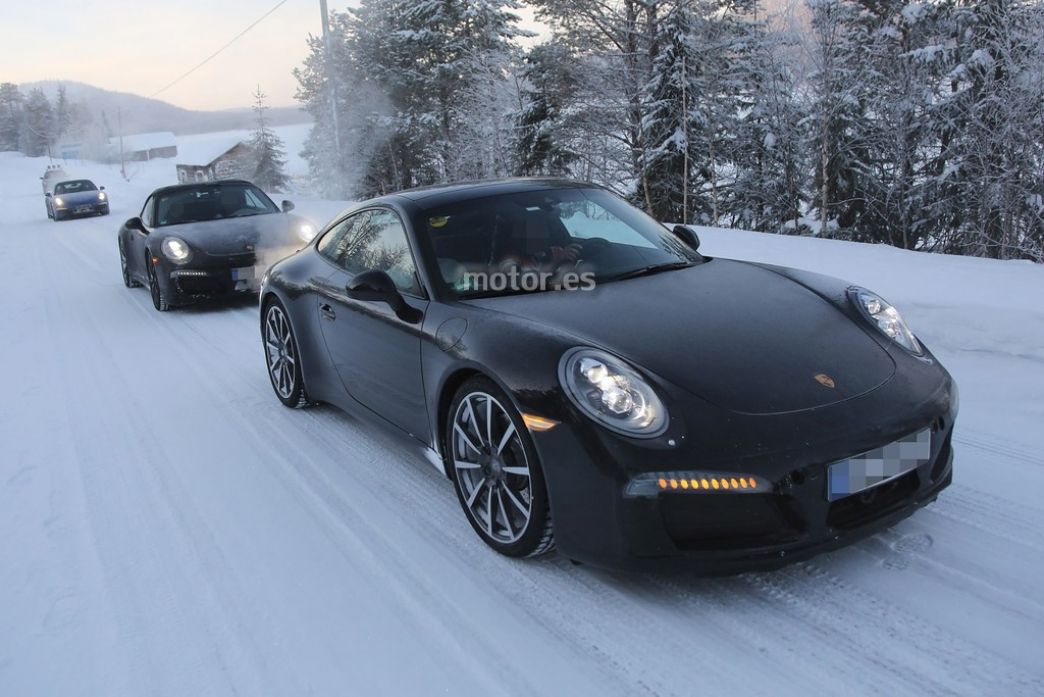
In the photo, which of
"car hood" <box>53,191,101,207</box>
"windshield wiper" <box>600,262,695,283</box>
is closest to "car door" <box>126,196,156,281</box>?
"windshield wiper" <box>600,262,695,283</box>

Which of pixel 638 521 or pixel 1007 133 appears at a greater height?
pixel 1007 133

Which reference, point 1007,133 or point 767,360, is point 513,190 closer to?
point 767,360

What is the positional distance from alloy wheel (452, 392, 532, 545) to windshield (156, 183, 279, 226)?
23.5 feet

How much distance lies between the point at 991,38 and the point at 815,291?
14974 millimetres

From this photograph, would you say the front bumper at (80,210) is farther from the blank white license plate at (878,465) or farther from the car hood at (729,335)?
the blank white license plate at (878,465)

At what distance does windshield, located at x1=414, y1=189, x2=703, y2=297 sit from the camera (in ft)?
11.3

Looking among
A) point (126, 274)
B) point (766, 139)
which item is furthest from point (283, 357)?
point (766, 139)

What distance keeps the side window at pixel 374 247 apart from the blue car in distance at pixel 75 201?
24751 millimetres

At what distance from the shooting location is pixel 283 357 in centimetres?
497

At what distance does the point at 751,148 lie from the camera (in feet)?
66.4

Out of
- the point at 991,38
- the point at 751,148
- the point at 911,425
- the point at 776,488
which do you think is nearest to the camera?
the point at 776,488

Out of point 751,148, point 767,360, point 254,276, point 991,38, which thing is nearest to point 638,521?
point 767,360

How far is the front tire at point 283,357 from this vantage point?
4801 millimetres

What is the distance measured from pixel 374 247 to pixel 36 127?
599ft
